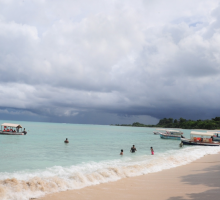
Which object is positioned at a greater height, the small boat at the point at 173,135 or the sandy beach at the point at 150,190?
the sandy beach at the point at 150,190

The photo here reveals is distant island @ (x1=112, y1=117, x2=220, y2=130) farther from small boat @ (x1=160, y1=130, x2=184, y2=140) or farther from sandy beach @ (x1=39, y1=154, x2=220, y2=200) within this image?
sandy beach @ (x1=39, y1=154, x2=220, y2=200)

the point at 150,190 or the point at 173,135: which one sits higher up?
the point at 150,190

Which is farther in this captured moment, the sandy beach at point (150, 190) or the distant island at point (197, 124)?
the distant island at point (197, 124)

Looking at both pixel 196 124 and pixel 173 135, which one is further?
pixel 196 124

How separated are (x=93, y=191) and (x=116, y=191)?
3.85 ft

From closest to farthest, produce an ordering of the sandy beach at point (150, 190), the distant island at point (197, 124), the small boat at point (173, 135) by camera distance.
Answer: the sandy beach at point (150, 190) < the small boat at point (173, 135) < the distant island at point (197, 124)

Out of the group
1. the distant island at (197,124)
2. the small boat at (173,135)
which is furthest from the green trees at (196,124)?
the small boat at (173,135)

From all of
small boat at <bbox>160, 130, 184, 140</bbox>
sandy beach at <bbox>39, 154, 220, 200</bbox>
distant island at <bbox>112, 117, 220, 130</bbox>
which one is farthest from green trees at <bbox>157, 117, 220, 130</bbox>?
sandy beach at <bbox>39, 154, 220, 200</bbox>

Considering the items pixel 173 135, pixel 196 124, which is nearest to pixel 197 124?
pixel 196 124

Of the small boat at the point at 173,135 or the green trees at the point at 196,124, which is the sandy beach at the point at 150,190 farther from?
the green trees at the point at 196,124

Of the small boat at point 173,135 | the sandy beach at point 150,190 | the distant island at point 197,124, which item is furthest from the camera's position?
the distant island at point 197,124

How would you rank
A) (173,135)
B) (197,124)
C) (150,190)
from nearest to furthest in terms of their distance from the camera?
(150,190)
(173,135)
(197,124)

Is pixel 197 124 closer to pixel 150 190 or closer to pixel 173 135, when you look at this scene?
pixel 173 135

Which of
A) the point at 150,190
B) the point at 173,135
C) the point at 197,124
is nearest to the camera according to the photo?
the point at 150,190
